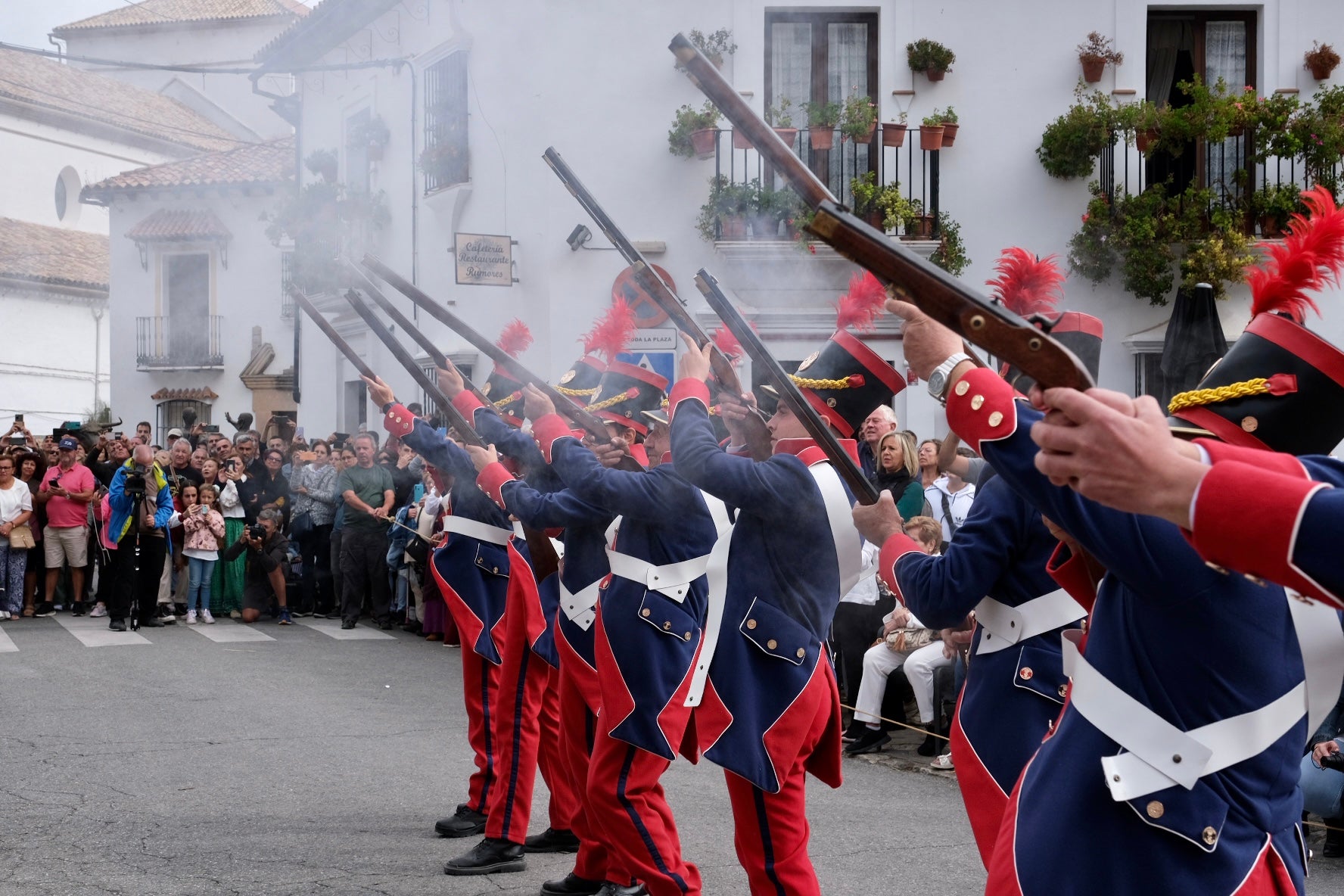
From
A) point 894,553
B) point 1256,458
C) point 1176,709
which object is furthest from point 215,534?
point 1256,458

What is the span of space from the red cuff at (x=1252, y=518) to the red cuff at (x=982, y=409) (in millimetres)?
502

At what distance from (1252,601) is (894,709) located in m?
6.29

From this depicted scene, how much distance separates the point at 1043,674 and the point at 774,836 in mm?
936

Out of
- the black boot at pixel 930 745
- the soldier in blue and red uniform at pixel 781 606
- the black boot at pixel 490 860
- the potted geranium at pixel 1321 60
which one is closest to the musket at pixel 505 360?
the soldier in blue and red uniform at pixel 781 606

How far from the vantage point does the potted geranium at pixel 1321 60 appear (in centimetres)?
1283

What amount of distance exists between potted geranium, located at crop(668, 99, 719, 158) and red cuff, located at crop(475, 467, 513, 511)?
7814mm

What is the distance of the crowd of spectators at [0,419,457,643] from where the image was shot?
13.1 meters

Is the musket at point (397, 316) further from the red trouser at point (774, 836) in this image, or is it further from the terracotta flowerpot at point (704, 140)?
the terracotta flowerpot at point (704, 140)

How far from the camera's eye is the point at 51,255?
12.9 m

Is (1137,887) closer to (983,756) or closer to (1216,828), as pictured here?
(1216,828)

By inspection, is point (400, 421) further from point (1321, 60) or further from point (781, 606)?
point (1321, 60)

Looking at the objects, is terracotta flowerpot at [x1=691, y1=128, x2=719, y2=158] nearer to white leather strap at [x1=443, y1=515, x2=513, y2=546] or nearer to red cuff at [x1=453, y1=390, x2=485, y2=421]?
red cuff at [x1=453, y1=390, x2=485, y2=421]

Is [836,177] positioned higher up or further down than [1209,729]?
higher up

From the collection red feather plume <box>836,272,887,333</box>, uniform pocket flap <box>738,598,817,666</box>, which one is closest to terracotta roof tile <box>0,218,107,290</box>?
red feather plume <box>836,272,887,333</box>
